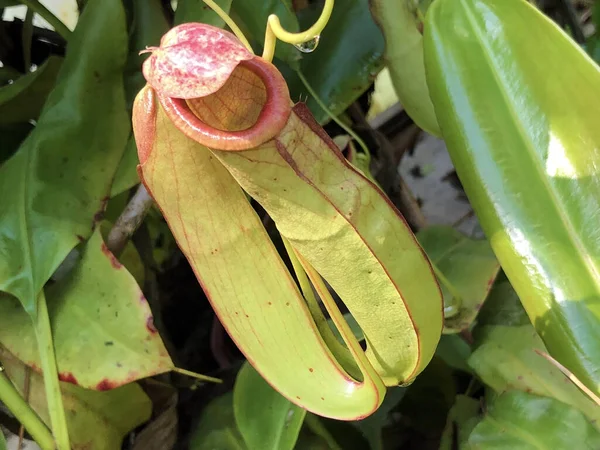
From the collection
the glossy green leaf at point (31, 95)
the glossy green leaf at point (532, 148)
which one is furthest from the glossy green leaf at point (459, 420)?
the glossy green leaf at point (31, 95)

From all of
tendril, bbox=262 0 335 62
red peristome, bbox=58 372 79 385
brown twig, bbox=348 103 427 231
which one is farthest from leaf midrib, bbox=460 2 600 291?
red peristome, bbox=58 372 79 385

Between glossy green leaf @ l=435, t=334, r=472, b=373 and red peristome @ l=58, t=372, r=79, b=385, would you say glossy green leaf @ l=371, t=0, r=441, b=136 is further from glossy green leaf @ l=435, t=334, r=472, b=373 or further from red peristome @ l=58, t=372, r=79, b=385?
red peristome @ l=58, t=372, r=79, b=385

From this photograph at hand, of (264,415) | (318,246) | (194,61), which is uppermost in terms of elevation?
(194,61)

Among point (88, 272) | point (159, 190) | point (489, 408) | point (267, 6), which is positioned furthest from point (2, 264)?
point (489, 408)

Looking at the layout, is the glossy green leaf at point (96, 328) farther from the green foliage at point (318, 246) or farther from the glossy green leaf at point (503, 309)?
the glossy green leaf at point (503, 309)

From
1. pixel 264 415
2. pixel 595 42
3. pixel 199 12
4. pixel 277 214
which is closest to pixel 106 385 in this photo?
pixel 264 415

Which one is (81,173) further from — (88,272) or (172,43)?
(172,43)

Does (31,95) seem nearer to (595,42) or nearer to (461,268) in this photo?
(461,268)
